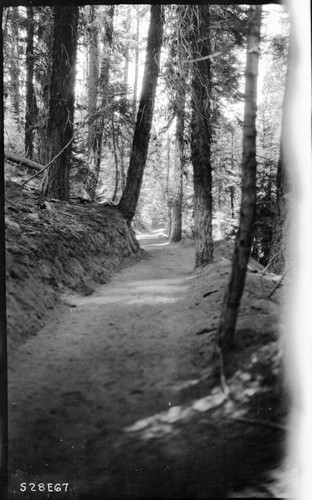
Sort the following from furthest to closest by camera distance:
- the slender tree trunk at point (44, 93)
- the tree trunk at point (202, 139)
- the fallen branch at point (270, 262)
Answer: the slender tree trunk at point (44, 93), the tree trunk at point (202, 139), the fallen branch at point (270, 262)

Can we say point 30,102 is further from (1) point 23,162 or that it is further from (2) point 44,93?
(1) point 23,162

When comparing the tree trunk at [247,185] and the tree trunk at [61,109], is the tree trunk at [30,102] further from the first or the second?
the tree trunk at [247,185]

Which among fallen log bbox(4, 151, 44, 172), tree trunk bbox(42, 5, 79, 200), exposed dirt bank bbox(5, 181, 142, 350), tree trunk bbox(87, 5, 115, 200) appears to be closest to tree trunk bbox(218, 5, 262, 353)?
exposed dirt bank bbox(5, 181, 142, 350)

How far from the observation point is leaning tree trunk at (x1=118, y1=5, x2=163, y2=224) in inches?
244

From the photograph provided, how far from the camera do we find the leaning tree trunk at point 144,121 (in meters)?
6.19

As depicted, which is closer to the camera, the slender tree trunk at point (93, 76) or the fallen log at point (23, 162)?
the fallen log at point (23, 162)

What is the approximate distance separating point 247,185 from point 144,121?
5876mm

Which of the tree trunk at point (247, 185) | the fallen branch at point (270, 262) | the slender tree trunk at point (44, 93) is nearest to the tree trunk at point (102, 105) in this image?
the slender tree trunk at point (44, 93)

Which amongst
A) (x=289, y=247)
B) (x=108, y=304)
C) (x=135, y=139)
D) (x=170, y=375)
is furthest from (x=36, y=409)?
(x=135, y=139)

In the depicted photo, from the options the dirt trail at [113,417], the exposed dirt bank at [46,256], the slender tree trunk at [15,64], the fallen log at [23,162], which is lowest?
the dirt trail at [113,417]

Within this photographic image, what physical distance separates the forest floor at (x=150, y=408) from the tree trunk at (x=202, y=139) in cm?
228

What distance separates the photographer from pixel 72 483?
91.8 inches

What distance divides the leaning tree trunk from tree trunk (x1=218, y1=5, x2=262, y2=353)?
124 inches

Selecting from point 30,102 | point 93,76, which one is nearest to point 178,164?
point 93,76
